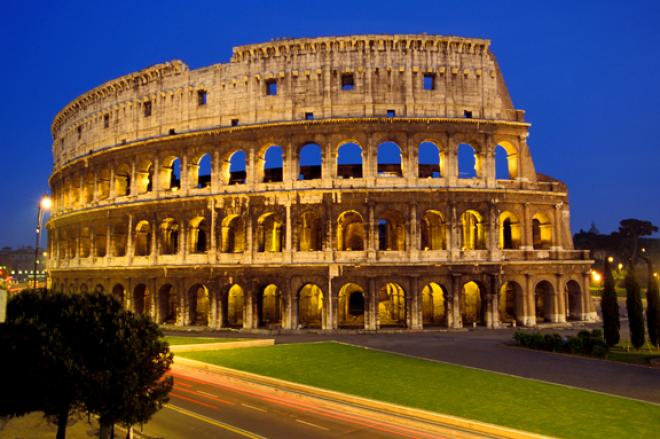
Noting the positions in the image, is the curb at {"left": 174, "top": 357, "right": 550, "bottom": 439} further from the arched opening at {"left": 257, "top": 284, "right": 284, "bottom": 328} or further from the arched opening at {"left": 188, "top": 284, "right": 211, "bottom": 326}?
the arched opening at {"left": 257, "top": 284, "right": 284, "bottom": 328}

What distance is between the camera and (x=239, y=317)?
35.7m

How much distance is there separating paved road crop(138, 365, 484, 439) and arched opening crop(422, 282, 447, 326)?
18.2m

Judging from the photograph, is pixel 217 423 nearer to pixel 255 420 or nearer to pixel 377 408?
pixel 255 420

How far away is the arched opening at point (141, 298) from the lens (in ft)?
116

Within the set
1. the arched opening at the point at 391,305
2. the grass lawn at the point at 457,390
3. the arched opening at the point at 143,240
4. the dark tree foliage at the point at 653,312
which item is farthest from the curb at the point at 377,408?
the arched opening at the point at 143,240

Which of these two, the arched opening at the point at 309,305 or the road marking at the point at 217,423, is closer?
the road marking at the point at 217,423

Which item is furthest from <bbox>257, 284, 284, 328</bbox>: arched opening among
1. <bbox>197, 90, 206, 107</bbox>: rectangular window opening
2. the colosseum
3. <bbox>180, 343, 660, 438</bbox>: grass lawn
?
<bbox>197, 90, 206, 107</bbox>: rectangular window opening

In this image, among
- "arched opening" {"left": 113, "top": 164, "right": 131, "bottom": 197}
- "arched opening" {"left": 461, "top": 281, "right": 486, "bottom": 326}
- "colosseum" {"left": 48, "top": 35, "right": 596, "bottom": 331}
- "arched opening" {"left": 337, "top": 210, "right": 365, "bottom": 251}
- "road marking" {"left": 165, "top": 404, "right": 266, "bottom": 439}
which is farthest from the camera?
"arched opening" {"left": 113, "top": 164, "right": 131, "bottom": 197}

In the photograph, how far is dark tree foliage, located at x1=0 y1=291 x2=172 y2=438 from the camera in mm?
10023

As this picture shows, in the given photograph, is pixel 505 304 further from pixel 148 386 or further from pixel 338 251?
pixel 148 386

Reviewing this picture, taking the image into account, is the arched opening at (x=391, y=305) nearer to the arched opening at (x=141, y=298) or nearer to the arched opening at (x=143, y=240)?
the arched opening at (x=141, y=298)

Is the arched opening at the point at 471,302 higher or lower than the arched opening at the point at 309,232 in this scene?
lower

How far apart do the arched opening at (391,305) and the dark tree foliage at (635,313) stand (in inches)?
562

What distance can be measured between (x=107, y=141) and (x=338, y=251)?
20973mm
